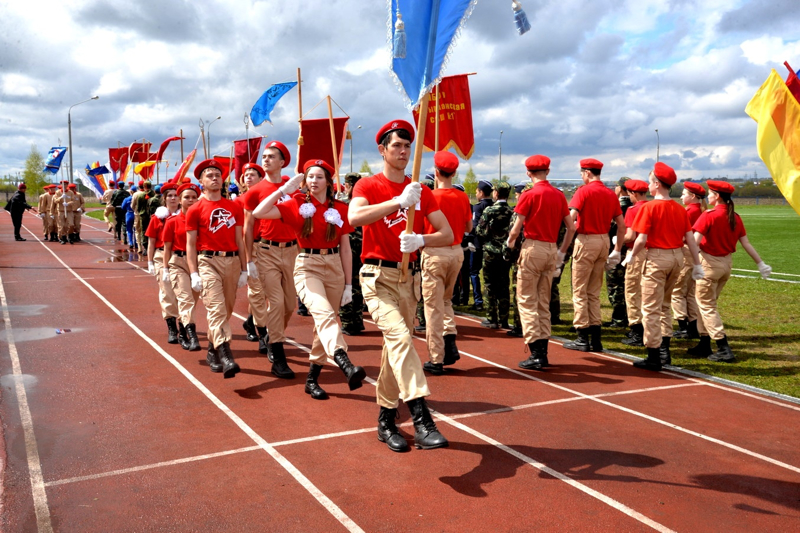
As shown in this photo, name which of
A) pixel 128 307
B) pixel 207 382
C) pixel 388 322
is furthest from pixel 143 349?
pixel 388 322

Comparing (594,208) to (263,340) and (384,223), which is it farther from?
(263,340)

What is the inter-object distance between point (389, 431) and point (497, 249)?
4.92m

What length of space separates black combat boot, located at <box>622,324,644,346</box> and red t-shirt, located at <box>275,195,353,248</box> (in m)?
4.77

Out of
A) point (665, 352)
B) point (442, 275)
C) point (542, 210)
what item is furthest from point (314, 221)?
point (665, 352)

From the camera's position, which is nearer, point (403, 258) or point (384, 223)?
point (403, 258)

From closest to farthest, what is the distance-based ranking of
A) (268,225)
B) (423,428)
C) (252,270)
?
(423,428)
(268,225)
(252,270)

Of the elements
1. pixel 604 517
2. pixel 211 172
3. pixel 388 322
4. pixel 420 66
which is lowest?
pixel 604 517

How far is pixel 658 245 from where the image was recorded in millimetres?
7543

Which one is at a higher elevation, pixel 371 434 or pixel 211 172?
pixel 211 172

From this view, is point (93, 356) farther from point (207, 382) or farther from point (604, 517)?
point (604, 517)

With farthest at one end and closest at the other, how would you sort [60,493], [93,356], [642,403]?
[93,356] < [642,403] < [60,493]

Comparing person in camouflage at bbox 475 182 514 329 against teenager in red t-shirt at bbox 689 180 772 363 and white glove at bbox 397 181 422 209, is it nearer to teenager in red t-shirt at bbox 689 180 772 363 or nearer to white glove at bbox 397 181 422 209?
teenager in red t-shirt at bbox 689 180 772 363

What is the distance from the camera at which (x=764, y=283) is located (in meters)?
14.2

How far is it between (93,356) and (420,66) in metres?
5.50
